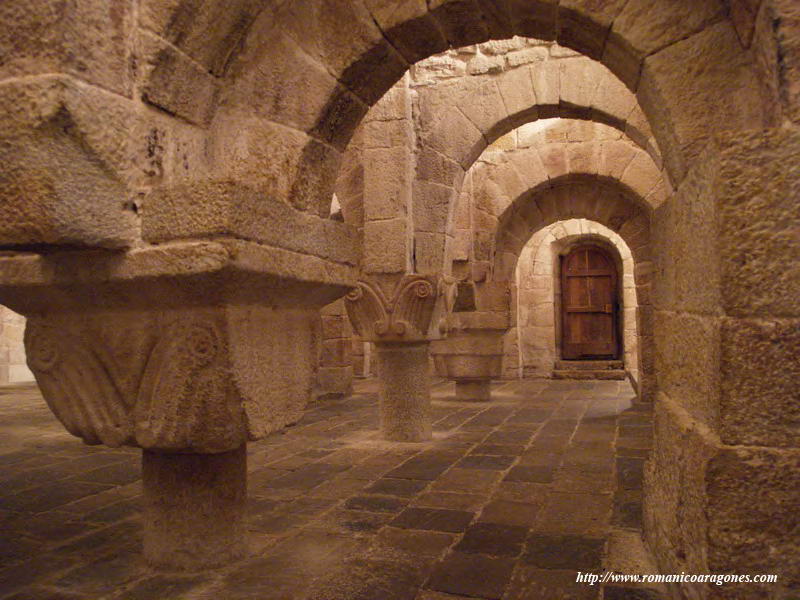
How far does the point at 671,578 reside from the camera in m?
1.86

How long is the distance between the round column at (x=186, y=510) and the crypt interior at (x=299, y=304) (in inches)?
0.4

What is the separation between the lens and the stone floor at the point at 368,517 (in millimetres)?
2168

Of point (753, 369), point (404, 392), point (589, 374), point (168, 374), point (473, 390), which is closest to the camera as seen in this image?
point (753, 369)

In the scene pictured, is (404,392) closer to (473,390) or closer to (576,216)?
(473,390)

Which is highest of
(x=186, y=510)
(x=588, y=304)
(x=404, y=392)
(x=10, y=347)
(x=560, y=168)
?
(x=560, y=168)

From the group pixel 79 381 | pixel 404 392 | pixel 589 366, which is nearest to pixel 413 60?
pixel 79 381

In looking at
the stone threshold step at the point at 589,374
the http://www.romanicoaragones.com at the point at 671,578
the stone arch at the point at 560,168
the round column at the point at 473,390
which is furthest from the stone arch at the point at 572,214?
the http://www.romanicoaragones.com at the point at 671,578

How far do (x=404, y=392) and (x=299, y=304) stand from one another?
9.11ft

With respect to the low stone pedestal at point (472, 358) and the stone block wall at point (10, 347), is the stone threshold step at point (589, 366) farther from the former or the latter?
the stone block wall at point (10, 347)

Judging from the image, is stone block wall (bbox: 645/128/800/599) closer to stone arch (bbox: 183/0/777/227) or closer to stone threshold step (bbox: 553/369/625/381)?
stone arch (bbox: 183/0/777/227)

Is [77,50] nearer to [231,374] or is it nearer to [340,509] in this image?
[231,374]

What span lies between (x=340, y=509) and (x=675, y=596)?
168 centimetres

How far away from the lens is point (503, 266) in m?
8.49

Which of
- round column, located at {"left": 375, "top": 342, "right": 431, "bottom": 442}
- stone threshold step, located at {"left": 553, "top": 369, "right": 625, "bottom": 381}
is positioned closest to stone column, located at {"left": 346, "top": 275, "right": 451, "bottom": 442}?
round column, located at {"left": 375, "top": 342, "right": 431, "bottom": 442}
